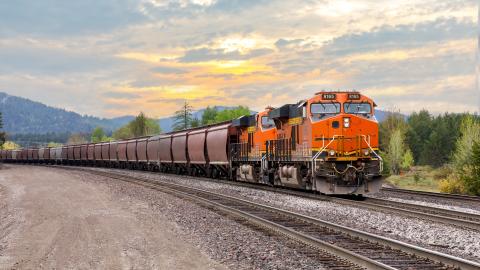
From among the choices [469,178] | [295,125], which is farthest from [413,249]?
[469,178]

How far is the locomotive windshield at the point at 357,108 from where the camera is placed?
20.5 m

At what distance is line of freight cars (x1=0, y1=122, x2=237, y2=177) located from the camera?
33853mm

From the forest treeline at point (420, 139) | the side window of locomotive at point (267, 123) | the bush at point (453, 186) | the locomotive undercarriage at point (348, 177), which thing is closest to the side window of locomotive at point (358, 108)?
the locomotive undercarriage at point (348, 177)

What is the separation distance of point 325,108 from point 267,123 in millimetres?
6265

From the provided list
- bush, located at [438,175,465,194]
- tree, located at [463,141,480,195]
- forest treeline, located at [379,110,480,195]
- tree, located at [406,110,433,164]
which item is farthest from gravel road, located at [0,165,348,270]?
tree, located at [406,110,433,164]

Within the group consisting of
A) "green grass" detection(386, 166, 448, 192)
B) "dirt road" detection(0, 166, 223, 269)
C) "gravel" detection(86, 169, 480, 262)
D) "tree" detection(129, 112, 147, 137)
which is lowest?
"green grass" detection(386, 166, 448, 192)

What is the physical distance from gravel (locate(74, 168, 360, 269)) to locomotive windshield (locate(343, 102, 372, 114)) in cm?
697

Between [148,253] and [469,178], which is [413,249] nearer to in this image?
[148,253]

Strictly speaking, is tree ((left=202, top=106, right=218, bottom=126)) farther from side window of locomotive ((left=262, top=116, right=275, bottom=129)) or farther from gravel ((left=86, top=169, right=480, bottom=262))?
gravel ((left=86, top=169, right=480, bottom=262))

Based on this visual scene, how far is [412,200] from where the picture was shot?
19.7 m

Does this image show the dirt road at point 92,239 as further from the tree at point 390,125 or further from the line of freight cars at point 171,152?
the tree at point 390,125

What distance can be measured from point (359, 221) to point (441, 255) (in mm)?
5284

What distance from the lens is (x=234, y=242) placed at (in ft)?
36.7

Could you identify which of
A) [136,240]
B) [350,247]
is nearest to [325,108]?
[136,240]
